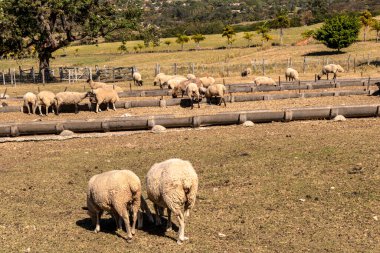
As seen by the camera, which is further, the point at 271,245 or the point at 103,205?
the point at 103,205

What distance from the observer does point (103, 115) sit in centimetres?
2517

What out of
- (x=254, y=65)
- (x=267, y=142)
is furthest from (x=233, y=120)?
(x=254, y=65)

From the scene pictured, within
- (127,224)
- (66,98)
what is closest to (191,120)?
(66,98)

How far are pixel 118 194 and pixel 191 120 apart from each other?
37.3ft

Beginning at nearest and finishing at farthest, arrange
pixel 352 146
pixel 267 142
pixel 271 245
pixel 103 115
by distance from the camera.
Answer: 1. pixel 271 245
2. pixel 352 146
3. pixel 267 142
4. pixel 103 115

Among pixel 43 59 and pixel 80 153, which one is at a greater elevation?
pixel 43 59

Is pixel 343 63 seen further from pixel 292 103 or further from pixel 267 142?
pixel 267 142

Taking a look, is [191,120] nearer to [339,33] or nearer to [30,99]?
[30,99]

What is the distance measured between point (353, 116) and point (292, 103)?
5.21 meters

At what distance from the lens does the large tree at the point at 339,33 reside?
205 feet

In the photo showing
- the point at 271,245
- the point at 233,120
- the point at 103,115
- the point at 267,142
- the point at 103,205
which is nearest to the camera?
the point at 271,245

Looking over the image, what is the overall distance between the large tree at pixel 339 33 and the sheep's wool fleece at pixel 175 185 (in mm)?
57441

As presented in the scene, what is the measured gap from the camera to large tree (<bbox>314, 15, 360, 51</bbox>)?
62406 mm

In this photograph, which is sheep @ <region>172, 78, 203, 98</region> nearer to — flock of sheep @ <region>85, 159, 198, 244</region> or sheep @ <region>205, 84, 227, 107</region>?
sheep @ <region>205, 84, 227, 107</region>
